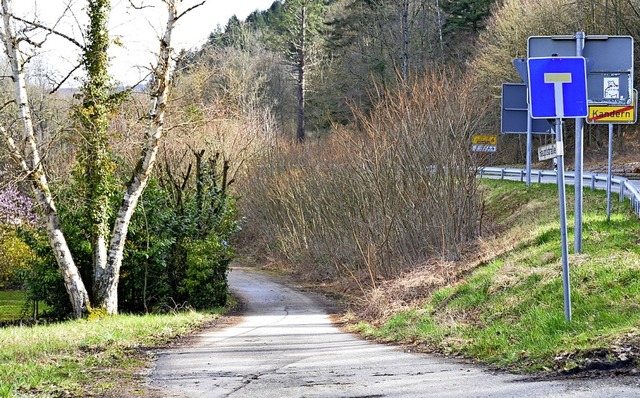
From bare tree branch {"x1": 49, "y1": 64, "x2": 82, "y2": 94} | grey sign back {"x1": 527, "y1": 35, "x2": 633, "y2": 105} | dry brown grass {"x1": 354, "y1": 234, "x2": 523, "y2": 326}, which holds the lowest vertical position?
dry brown grass {"x1": 354, "y1": 234, "x2": 523, "y2": 326}

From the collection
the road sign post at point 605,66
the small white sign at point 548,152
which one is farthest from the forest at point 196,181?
the small white sign at point 548,152

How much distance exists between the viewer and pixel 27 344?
39.9 feet

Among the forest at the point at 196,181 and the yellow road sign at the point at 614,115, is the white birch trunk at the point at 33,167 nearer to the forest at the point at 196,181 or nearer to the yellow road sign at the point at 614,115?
the forest at the point at 196,181

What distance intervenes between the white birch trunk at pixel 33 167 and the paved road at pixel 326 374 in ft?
20.8

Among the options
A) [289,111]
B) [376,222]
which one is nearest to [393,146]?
[376,222]

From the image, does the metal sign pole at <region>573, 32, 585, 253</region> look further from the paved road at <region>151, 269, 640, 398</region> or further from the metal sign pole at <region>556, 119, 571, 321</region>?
the paved road at <region>151, 269, 640, 398</region>

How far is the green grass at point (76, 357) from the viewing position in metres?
8.55

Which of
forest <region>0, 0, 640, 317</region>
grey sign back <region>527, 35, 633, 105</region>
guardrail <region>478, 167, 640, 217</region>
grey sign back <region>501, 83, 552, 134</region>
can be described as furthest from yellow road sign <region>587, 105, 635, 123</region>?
grey sign back <region>501, 83, 552, 134</region>

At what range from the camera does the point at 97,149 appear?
21625 millimetres

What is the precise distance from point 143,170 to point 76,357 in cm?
1045

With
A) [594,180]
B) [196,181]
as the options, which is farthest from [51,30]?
[594,180]

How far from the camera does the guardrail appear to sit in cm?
1777

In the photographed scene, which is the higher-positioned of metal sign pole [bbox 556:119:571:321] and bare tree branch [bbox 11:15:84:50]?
bare tree branch [bbox 11:15:84:50]

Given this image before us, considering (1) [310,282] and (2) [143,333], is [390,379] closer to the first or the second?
(2) [143,333]
